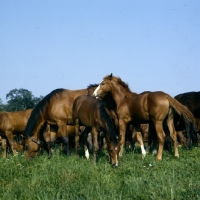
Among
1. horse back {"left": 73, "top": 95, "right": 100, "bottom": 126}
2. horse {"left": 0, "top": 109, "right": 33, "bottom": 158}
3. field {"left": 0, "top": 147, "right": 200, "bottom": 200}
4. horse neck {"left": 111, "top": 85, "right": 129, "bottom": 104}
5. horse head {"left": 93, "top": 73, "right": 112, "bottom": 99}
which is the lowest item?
field {"left": 0, "top": 147, "right": 200, "bottom": 200}

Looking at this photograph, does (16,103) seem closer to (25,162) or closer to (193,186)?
(25,162)

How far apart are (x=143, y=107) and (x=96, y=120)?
1.96 m

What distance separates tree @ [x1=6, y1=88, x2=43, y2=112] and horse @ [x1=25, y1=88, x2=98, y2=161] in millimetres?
63930

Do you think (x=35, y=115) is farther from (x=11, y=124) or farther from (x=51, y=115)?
(x=11, y=124)

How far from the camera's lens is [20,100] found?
83.3 meters

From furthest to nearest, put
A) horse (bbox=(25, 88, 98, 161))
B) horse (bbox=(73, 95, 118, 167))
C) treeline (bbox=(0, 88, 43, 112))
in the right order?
treeline (bbox=(0, 88, 43, 112))
horse (bbox=(25, 88, 98, 161))
horse (bbox=(73, 95, 118, 167))

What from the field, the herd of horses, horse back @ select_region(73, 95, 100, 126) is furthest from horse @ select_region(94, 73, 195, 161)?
the field

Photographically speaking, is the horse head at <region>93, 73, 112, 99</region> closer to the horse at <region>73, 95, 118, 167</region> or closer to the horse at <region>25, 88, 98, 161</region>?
the horse at <region>25, 88, 98, 161</region>

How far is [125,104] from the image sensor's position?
14648 mm

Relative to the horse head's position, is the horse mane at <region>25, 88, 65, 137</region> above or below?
below

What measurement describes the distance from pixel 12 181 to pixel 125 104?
6312 millimetres

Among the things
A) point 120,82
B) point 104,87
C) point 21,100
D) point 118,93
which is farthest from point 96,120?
point 21,100

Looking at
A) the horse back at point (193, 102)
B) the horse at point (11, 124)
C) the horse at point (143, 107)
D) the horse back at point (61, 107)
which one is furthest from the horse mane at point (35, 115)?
the horse back at point (193, 102)

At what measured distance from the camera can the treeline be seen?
79.7m
